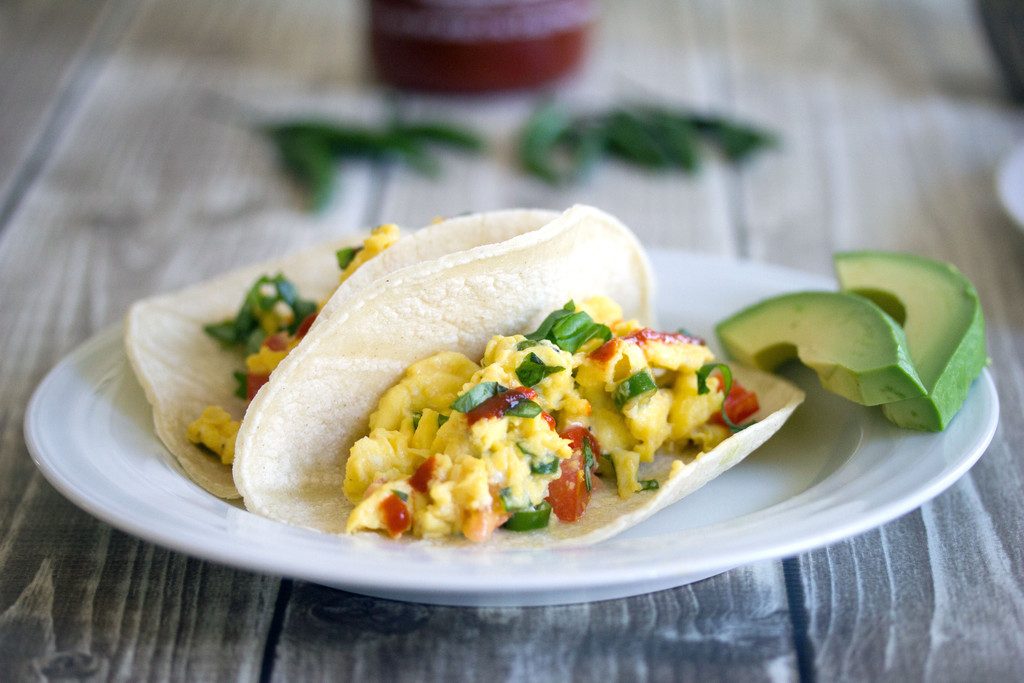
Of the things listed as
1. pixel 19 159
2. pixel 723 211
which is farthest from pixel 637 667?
pixel 19 159

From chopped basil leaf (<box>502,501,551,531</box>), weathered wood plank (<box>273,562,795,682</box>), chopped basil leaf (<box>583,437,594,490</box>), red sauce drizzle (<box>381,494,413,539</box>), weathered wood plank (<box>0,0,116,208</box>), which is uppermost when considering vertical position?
red sauce drizzle (<box>381,494,413,539</box>)

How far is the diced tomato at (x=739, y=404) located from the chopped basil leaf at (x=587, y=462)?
0.48 meters

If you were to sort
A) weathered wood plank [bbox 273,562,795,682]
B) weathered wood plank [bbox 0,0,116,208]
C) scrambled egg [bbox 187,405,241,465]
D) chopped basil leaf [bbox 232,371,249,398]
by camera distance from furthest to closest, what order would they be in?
weathered wood plank [bbox 0,0,116,208]
chopped basil leaf [bbox 232,371,249,398]
scrambled egg [bbox 187,405,241,465]
weathered wood plank [bbox 273,562,795,682]

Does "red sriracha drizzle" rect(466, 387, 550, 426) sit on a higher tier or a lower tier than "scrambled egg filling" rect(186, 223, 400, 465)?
higher

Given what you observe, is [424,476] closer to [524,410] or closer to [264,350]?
[524,410]

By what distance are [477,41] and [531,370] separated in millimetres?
3642

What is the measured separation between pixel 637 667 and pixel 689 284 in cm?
157

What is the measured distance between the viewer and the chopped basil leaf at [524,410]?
8.28ft

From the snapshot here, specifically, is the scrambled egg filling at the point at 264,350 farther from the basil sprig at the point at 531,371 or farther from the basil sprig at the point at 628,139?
the basil sprig at the point at 628,139

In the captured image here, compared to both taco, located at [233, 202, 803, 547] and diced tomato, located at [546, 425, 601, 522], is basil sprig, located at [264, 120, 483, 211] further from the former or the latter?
diced tomato, located at [546, 425, 601, 522]

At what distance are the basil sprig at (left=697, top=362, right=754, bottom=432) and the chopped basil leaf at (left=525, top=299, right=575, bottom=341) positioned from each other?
1.16 feet

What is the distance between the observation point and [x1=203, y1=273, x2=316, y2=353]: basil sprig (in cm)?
315

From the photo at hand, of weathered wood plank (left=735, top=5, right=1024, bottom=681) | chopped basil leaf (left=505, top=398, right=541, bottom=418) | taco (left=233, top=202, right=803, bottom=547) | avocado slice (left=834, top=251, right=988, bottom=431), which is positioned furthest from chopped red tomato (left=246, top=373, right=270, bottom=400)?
avocado slice (left=834, top=251, right=988, bottom=431)

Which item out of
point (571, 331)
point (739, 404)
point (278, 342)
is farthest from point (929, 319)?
point (278, 342)
